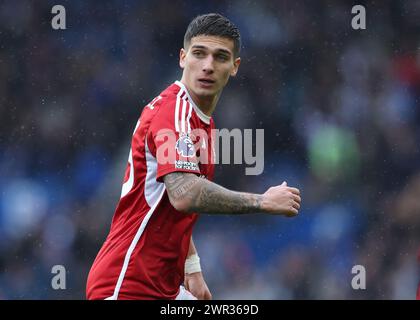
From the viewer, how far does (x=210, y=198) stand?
367 cm

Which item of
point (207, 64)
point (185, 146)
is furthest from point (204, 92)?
point (185, 146)

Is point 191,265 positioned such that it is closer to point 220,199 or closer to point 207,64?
point 220,199

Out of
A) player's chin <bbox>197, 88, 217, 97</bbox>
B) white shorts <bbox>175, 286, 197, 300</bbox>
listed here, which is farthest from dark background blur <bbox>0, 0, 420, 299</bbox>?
player's chin <bbox>197, 88, 217, 97</bbox>

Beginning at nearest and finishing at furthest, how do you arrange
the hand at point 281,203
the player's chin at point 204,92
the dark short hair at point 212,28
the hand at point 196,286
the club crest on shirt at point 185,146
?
the hand at point 281,203, the club crest on shirt at point 185,146, the player's chin at point 204,92, the dark short hair at point 212,28, the hand at point 196,286

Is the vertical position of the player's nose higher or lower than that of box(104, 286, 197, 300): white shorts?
higher

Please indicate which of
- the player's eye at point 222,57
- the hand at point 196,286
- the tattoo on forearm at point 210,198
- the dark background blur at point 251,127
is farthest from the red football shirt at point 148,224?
the dark background blur at point 251,127

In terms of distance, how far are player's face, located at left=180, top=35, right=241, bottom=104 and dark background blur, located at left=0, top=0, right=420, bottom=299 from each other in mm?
4234

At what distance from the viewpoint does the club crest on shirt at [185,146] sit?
375cm

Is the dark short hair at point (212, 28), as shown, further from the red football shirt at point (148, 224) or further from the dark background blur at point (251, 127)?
the dark background blur at point (251, 127)

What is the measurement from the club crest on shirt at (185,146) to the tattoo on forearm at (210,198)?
12 cm

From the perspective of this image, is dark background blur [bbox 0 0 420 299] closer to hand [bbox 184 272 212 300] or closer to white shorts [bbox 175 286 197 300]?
hand [bbox 184 272 212 300]

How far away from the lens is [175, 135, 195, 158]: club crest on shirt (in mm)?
3750

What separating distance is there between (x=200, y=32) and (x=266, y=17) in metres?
4.84

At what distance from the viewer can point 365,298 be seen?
8156 millimetres
